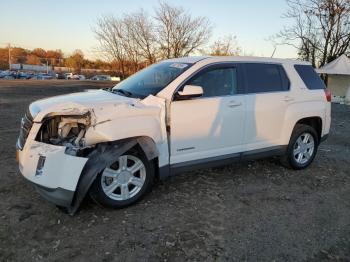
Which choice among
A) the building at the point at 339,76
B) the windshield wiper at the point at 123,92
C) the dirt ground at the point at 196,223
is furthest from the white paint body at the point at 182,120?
the building at the point at 339,76

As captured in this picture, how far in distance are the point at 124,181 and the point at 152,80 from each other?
156cm

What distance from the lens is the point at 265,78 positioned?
5555 millimetres

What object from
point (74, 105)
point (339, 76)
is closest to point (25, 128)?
point (74, 105)

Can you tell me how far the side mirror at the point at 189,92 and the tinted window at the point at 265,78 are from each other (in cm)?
111

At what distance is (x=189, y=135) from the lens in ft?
15.3

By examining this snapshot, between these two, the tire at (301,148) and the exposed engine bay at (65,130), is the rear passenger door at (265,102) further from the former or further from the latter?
the exposed engine bay at (65,130)

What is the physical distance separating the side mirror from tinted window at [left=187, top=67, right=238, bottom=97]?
241 mm

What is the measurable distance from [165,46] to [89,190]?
85.9 feet

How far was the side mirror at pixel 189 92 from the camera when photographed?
4461mm

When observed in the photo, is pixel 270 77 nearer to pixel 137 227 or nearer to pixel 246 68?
pixel 246 68

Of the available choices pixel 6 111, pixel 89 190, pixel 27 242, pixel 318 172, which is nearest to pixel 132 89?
pixel 89 190

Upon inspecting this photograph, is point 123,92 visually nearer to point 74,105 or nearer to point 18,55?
point 74,105

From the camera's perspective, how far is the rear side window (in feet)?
19.9

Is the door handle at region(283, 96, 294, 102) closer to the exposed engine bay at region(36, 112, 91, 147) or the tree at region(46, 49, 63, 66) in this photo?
the exposed engine bay at region(36, 112, 91, 147)
